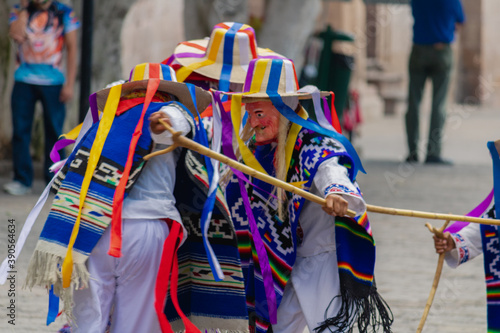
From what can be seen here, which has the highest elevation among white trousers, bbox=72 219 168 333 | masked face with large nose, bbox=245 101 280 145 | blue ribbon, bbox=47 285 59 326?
masked face with large nose, bbox=245 101 280 145

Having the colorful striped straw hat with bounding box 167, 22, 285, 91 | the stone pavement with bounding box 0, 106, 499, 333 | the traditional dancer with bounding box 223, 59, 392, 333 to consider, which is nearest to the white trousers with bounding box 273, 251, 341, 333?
the traditional dancer with bounding box 223, 59, 392, 333

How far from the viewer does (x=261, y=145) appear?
14.3ft

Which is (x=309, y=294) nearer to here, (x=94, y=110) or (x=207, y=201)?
(x=207, y=201)

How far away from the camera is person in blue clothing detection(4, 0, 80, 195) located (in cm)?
841

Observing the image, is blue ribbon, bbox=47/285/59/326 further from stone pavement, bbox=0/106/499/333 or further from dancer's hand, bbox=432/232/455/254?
dancer's hand, bbox=432/232/455/254

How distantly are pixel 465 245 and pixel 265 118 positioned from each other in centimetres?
110

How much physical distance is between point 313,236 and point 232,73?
1369 millimetres

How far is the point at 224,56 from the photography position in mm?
5309

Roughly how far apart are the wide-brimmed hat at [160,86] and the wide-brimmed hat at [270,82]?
20 centimetres

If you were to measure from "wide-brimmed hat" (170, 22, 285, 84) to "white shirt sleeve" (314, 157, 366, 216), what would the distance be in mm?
1324

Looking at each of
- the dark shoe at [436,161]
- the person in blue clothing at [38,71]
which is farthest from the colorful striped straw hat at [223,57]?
the dark shoe at [436,161]

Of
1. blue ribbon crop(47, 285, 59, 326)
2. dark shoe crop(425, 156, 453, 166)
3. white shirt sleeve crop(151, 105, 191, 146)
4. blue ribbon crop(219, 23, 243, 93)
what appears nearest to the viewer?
white shirt sleeve crop(151, 105, 191, 146)

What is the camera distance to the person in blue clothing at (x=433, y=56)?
40.0 ft

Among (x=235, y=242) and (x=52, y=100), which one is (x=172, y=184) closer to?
(x=235, y=242)
